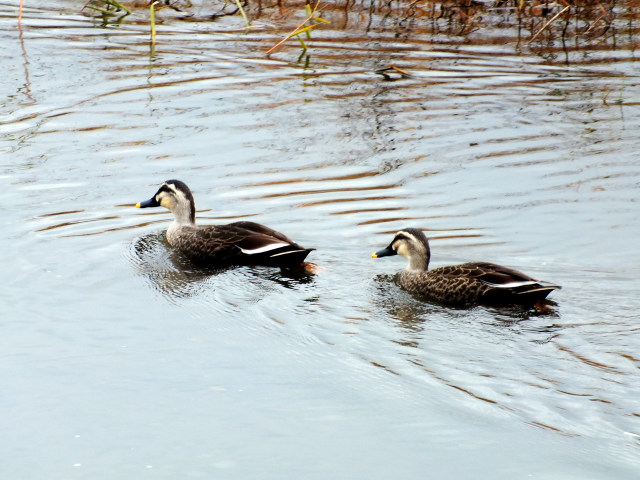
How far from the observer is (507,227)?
11320mm

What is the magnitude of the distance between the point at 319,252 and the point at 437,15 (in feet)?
38.4

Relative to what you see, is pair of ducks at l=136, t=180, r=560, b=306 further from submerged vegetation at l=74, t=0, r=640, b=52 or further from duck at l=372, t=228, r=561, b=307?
submerged vegetation at l=74, t=0, r=640, b=52

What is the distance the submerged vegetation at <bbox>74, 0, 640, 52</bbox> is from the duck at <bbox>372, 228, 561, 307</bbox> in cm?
1038

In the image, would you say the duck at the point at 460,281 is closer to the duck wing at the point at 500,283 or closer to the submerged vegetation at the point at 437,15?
the duck wing at the point at 500,283

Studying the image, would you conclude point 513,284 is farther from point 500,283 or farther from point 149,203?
point 149,203

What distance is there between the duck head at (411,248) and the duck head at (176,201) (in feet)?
7.28

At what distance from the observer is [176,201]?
457 inches

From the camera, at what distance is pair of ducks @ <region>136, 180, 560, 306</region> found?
31.1 ft

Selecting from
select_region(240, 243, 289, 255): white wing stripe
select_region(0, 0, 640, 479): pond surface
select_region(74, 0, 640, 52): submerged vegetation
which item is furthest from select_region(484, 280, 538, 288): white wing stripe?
select_region(74, 0, 640, 52): submerged vegetation

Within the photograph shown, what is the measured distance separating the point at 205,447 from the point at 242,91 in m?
10.5

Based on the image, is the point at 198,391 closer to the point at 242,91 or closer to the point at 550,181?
the point at 550,181

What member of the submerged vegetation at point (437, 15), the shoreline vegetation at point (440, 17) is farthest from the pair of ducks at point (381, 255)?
the submerged vegetation at point (437, 15)

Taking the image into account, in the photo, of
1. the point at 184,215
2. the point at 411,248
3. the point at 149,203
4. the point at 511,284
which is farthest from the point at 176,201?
the point at 511,284

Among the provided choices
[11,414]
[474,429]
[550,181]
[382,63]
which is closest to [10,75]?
[382,63]
